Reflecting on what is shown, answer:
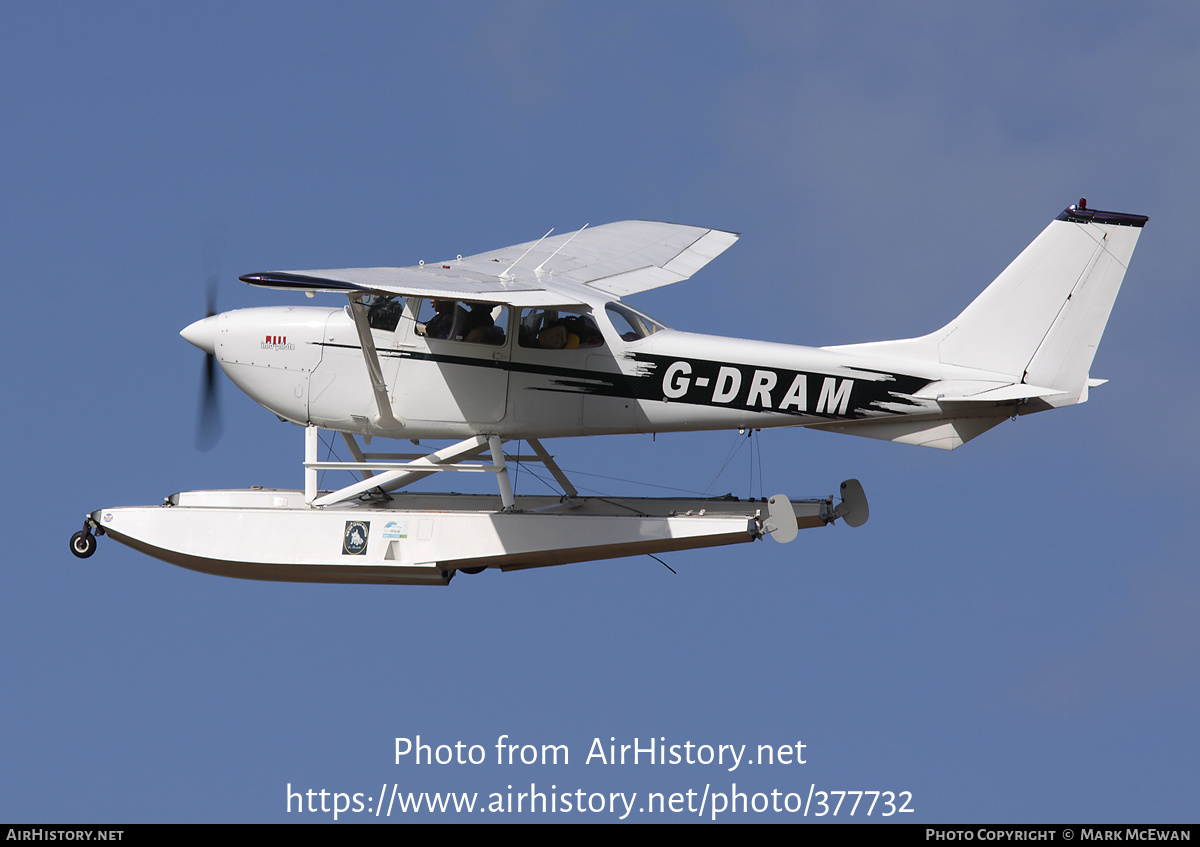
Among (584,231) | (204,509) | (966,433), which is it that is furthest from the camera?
(584,231)

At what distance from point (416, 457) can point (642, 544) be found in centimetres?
273

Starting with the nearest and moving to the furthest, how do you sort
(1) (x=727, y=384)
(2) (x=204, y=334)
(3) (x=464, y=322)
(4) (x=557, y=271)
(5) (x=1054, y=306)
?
(5) (x=1054, y=306)
(1) (x=727, y=384)
(3) (x=464, y=322)
(4) (x=557, y=271)
(2) (x=204, y=334)

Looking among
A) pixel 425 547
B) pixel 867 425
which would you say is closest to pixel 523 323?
pixel 425 547

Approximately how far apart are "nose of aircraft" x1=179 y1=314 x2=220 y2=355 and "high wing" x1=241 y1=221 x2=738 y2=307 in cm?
274

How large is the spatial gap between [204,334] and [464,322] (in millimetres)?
3092

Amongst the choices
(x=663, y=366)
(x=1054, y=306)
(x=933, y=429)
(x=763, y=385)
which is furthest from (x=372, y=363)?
(x=1054, y=306)

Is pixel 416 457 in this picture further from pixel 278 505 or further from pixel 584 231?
pixel 584 231

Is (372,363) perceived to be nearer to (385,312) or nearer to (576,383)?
(385,312)

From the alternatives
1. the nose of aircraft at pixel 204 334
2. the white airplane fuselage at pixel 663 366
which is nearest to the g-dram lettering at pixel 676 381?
the white airplane fuselage at pixel 663 366

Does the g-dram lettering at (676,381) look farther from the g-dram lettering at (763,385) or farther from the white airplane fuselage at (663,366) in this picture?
the g-dram lettering at (763,385)

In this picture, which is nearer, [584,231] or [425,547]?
[425,547]

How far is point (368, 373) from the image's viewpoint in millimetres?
17469

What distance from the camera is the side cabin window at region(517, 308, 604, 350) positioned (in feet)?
56.1

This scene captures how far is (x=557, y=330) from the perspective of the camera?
56.1 ft
